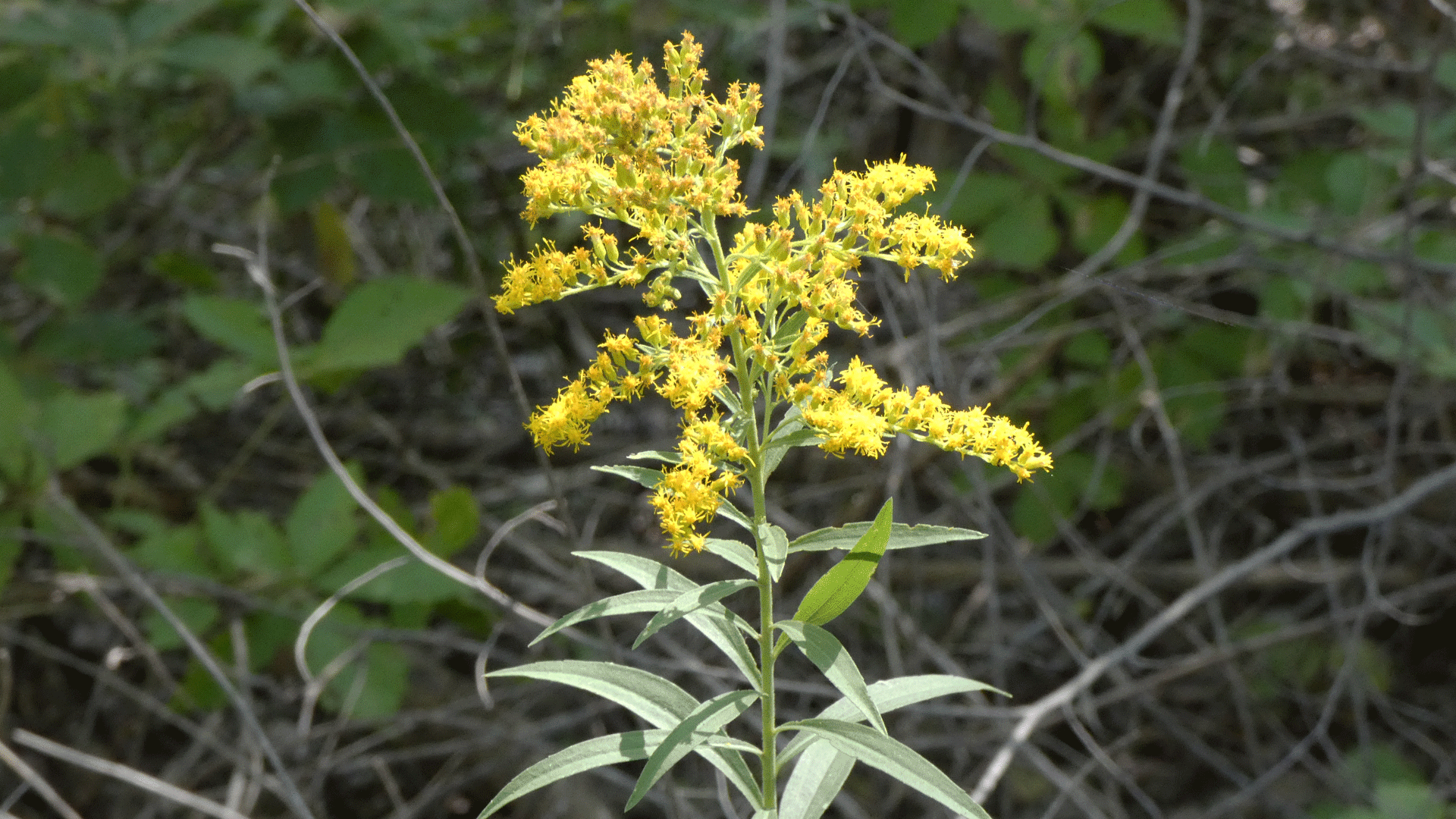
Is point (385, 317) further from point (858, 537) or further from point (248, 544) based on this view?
point (858, 537)

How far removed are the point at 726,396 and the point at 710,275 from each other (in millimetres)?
174

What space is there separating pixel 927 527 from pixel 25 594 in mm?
3351

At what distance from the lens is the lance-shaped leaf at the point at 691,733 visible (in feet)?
4.58

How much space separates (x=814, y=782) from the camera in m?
1.70

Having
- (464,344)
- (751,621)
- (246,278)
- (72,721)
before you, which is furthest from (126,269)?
(751,621)

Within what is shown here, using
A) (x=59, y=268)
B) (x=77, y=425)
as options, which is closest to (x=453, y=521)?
(x=77, y=425)

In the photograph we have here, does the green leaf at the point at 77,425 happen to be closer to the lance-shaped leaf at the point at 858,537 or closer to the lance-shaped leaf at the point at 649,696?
the lance-shaped leaf at the point at 649,696

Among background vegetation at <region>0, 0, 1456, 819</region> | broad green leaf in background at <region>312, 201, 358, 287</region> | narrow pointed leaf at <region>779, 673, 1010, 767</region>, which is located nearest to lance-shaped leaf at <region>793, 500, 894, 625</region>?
narrow pointed leaf at <region>779, 673, 1010, 767</region>

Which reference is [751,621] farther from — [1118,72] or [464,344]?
[1118,72]

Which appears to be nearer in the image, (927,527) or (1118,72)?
(927,527)

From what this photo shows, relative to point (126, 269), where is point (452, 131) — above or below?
above

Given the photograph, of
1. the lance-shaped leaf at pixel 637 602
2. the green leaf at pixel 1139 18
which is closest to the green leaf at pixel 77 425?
the lance-shaped leaf at pixel 637 602

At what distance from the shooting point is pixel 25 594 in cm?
368

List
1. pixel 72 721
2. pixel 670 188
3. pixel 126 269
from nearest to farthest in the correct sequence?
pixel 670 188 → pixel 72 721 → pixel 126 269
